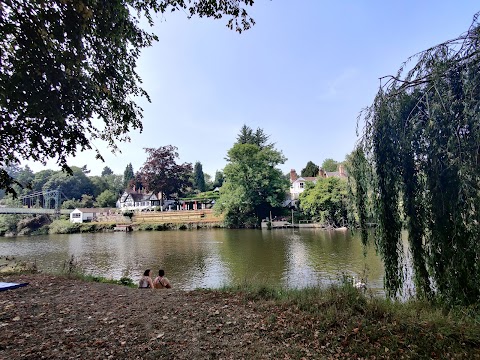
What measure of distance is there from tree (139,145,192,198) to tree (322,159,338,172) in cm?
3817

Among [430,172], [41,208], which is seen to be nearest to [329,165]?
[41,208]

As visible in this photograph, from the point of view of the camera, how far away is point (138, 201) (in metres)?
70.9

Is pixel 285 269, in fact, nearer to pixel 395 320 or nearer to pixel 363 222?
pixel 363 222

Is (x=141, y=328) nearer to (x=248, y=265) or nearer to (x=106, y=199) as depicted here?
(x=248, y=265)

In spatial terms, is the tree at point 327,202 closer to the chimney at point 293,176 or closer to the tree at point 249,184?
the tree at point 249,184

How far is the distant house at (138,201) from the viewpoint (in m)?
68.6

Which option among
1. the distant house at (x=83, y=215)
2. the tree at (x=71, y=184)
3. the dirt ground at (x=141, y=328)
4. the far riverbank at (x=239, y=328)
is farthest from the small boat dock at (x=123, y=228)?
the far riverbank at (x=239, y=328)

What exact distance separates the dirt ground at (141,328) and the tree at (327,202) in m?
33.2

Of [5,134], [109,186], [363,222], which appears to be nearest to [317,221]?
[363,222]

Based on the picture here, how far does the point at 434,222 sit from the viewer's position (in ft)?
15.7

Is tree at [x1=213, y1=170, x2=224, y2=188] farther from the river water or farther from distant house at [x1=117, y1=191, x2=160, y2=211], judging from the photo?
the river water

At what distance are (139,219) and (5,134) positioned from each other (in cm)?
5227

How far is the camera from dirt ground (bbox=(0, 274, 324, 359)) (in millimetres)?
3748

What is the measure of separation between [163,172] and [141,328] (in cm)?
5566
